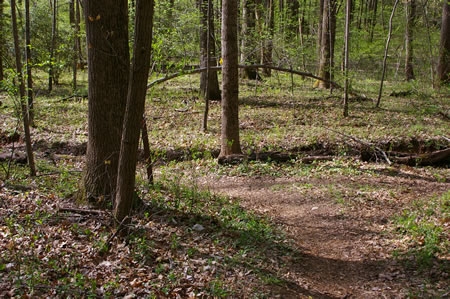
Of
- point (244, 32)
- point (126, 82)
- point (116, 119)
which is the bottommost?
point (116, 119)

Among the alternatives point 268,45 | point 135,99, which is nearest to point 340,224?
point 135,99

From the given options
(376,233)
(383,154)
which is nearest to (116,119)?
(376,233)

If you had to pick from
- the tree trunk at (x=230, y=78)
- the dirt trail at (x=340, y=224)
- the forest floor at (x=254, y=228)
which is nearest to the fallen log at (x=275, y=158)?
the forest floor at (x=254, y=228)

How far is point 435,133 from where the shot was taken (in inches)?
403

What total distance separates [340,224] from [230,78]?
14.7ft

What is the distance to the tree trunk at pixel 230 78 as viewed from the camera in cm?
819

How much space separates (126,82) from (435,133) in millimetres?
9274

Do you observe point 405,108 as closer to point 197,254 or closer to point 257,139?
point 257,139

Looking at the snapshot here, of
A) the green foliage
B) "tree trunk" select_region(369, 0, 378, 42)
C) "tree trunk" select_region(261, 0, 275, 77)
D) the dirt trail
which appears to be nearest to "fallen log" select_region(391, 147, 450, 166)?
the dirt trail

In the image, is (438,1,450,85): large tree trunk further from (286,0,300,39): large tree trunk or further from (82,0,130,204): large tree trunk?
(82,0,130,204): large tree trunk

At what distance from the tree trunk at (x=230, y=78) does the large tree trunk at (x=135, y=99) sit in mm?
4365

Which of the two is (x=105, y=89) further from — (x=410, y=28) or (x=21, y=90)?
(x=410, y=28)

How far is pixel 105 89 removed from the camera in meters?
5.22

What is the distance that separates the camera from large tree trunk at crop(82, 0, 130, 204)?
16.5ft
